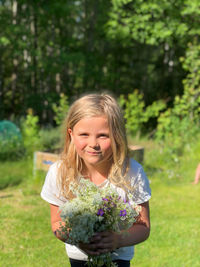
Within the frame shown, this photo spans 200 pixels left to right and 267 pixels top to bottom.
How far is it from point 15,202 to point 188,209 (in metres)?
3.06

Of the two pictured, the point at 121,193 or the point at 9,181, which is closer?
the point at 121,193

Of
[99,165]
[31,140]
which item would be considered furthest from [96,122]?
[31,140]

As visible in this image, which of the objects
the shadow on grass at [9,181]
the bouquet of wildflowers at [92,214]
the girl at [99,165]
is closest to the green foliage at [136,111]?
the shadow on grass at [9,181]

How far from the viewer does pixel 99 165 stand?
207 cm

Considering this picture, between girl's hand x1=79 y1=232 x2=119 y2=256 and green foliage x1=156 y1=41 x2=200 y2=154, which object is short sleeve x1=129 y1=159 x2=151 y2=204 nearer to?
girl's hand x1=79 y1=232 x2=119 y2=256

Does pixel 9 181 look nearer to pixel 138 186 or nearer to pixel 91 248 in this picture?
pixel 138 186

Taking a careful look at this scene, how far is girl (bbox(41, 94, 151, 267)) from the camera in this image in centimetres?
192

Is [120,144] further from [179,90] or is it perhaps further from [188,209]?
[179,90]

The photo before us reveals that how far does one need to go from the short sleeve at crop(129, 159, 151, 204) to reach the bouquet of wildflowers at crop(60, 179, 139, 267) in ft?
0.67

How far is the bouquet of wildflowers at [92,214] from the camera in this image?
162 cm

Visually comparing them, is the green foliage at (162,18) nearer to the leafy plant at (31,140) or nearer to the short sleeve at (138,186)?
the leafy plant at (31,140)

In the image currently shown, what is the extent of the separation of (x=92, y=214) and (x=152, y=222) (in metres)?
3.65

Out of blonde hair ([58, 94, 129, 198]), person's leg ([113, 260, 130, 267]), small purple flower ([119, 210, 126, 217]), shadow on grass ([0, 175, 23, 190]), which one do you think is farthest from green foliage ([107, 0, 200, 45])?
small purple flower ([119, 210, 126, 217])

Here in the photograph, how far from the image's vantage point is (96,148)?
1909 millimetres
